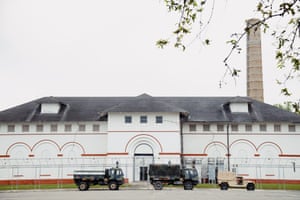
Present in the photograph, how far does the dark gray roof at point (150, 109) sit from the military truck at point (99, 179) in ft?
35.6

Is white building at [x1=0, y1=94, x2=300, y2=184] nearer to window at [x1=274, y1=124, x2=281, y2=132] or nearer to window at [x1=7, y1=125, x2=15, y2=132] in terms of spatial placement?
window at [x1=274, y1=124, x2=281, y2=132]

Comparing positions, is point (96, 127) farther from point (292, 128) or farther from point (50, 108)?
point (292, 128)

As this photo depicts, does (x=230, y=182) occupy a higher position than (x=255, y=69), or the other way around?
(x=255, y=69)

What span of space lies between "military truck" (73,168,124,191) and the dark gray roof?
10855mm

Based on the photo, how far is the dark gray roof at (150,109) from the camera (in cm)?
4509

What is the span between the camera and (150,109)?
43.8 m

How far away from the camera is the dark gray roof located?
45094 mm

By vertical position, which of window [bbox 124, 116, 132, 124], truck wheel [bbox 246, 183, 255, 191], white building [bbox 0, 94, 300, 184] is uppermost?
window [bbox 124, 116, 132, 124]

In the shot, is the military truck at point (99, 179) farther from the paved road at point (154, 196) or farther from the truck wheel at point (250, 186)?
the truck wheel at point (250, 186)

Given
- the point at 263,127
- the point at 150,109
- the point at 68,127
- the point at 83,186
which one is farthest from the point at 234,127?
the point at 83,186

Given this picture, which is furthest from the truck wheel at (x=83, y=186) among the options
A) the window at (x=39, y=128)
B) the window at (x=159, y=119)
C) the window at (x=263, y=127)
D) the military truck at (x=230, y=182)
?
the window at (x=263, y=127)

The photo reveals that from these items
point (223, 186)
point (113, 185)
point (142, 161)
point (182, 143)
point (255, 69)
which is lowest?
point (223, 186)

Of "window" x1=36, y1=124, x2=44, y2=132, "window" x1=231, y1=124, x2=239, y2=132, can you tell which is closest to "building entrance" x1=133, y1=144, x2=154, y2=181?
"window" x1=231, y1=124, x2=239, y2=132

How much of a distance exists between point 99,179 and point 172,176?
558 centimetres
